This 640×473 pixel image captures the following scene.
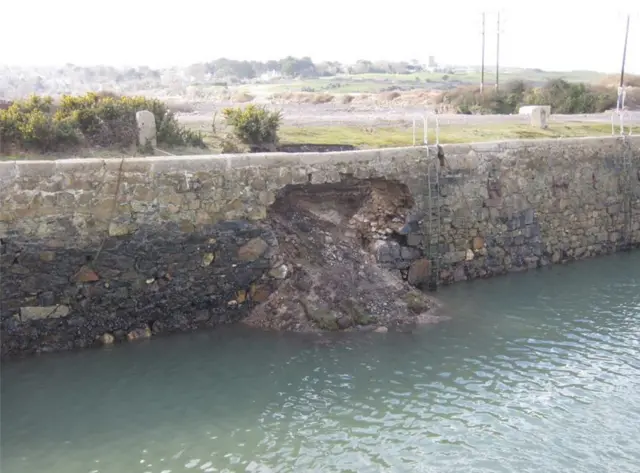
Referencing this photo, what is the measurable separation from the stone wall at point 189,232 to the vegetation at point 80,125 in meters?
3.51

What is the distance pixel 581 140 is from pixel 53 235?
557 inches

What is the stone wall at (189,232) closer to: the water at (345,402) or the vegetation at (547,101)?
the water at (345,402)

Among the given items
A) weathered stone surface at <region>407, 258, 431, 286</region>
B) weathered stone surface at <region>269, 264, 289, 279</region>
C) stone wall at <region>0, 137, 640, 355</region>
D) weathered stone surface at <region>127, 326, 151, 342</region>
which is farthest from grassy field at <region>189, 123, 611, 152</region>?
weathered stone surface at <region>127, 326, 151, 342</region>

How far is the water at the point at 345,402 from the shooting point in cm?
936

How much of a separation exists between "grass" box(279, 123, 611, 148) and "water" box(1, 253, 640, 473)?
7.59 m

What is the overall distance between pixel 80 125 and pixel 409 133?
10.7m

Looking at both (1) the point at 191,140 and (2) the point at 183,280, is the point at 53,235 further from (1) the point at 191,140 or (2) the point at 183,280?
(1) the point at 191,140

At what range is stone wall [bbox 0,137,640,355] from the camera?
12.2m

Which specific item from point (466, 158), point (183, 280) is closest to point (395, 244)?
point (466, 158)

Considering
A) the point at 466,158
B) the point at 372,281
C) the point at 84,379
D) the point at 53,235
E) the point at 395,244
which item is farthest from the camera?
the point at 466,158

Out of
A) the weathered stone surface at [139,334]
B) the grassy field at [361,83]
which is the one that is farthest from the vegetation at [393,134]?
the grassy field at [361,83]

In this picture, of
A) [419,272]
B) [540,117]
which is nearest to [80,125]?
[419,272]

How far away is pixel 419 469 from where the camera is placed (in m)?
9.10

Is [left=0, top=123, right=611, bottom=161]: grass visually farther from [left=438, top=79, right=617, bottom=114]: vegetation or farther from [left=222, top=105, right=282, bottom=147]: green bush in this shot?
[left=438, top=79, right=617, bottom=114]: vegetation
